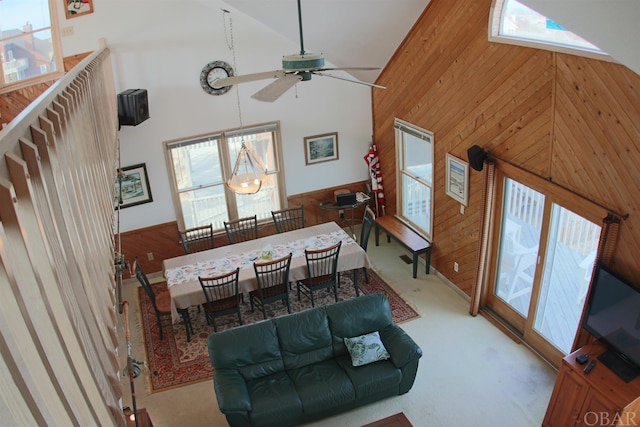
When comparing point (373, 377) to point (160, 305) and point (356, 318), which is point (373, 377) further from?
point (160, 305)

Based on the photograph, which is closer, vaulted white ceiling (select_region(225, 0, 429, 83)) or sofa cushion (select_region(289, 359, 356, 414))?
sofa cushion (select_region(289, 359, 356, 414))

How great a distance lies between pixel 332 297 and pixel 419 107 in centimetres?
290

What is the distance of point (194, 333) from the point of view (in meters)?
6.79

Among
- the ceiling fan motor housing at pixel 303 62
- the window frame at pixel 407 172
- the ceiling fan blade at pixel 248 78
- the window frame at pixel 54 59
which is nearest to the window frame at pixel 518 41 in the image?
the window frame at pixel 407 172

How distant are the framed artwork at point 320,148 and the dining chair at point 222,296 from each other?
2837 mm

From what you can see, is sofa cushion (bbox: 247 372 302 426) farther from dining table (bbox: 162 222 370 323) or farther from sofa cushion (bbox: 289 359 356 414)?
dining table (bbox: 162 222 370 323)

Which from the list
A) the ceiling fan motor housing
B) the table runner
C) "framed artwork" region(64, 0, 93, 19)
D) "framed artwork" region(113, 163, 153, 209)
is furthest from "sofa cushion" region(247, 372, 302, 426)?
"framed artwork" region(64, 0, 93, 19)

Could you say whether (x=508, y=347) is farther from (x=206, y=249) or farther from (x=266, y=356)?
(x=206, y=249)

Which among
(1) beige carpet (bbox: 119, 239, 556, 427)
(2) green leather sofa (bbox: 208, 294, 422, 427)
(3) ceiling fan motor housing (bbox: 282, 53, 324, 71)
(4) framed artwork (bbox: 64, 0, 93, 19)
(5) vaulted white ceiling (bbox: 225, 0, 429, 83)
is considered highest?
(4) framed artwork (bbox: 64, 0, 93, 19)

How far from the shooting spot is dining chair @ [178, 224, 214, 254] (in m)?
7.69

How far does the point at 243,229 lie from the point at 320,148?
74.2 inches

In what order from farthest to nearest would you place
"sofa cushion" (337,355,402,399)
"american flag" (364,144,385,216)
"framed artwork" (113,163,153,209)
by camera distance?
"american flag" (364,144,385,216) → "framed artwork" (113,163,153,209) → "sofa cushion" (337,355,402,399)

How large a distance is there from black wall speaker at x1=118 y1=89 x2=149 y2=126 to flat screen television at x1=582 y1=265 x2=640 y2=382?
5656mm

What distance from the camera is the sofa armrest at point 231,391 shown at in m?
4.86
